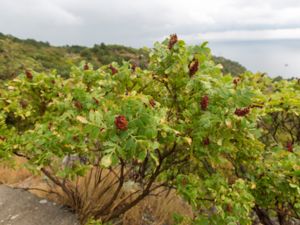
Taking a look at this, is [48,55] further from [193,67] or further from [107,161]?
[107,161]

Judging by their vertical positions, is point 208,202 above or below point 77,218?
above

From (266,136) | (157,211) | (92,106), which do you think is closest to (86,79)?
(92,106)

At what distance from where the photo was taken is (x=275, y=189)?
9.70 ft

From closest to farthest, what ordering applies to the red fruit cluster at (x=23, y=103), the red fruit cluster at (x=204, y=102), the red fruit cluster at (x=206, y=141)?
the red fruit cluster at (x=204, y=102) < the red fruit cluster at (x=206, y=141) < the red fruit cluster at (x=23, y=103)

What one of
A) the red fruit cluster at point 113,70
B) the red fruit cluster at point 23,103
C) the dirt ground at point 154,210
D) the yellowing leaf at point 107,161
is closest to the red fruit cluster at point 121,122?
the yellowing leaf at point 107,161

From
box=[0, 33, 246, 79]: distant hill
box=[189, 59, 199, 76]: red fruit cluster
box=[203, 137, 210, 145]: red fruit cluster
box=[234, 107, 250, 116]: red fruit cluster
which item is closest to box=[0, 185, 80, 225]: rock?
box=[203, 137, 210, 145]: red fruit cluster

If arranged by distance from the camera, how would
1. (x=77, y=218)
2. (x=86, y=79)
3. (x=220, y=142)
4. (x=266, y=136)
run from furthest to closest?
(x=266, y=136)
(x=77, y=218)
(x=86, y=79)
(x=220, y=142)

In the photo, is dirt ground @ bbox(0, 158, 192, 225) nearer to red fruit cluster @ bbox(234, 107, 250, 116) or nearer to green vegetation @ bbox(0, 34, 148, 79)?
red fruit cluster @ bbox(234, 107, 250, 116)

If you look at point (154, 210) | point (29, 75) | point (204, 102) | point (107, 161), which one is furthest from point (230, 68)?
point (107, 161)

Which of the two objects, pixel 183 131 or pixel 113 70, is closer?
pixel 183 131

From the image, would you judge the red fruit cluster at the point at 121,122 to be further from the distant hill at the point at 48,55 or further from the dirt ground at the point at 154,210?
the distant hill at the point at 48,55

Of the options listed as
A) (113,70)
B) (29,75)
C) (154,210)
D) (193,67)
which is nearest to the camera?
(193,67)

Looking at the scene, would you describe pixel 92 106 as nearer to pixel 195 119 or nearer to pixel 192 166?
pixel 195 119

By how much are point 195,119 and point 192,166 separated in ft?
4.08
